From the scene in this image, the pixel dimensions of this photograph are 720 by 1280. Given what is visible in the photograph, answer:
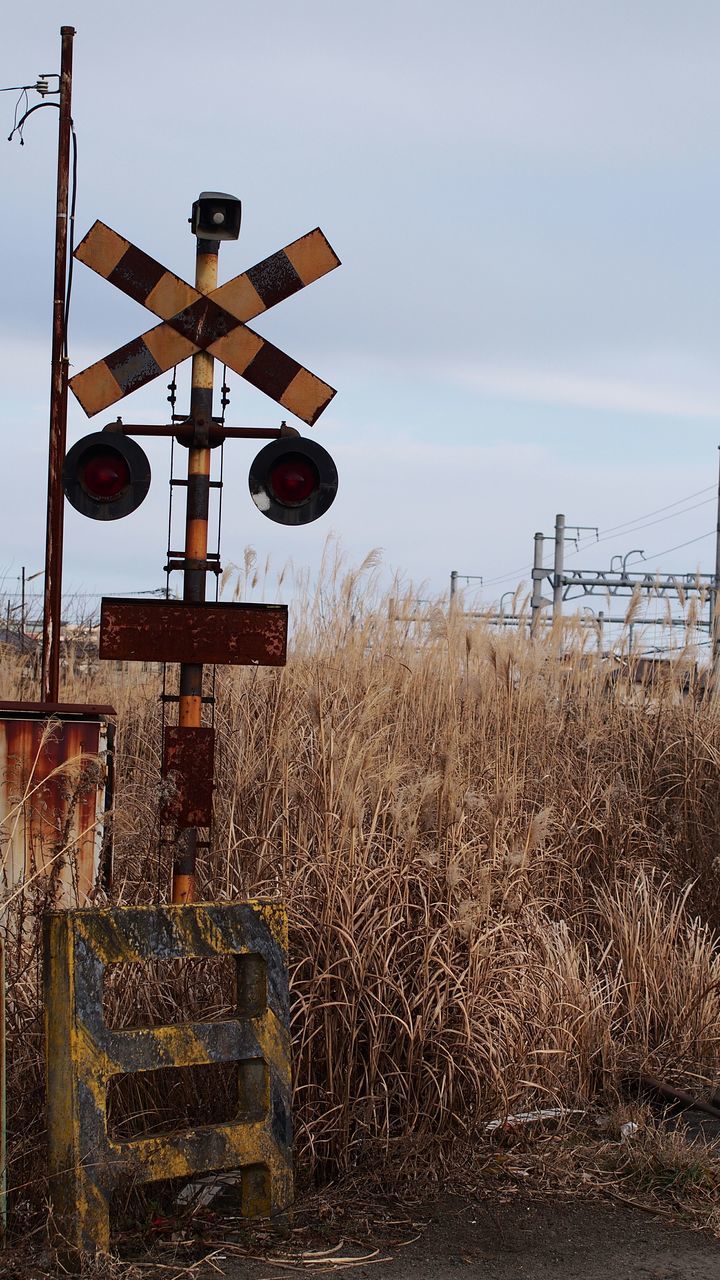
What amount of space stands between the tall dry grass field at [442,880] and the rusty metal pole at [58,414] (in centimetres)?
84

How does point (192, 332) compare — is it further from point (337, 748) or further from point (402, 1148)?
point (402, 1148)

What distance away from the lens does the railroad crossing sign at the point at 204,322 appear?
4969mm

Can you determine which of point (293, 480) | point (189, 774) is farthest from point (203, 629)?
point (293, 480)

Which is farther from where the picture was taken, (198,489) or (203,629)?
(198,489)

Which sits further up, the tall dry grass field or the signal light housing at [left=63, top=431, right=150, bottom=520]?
the signal light housing at [left=63, top=431, right=150, bottom=520]

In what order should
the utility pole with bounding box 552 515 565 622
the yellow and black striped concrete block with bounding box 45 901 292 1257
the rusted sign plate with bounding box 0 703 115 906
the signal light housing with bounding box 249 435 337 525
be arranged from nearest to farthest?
the yellow and black striped concrete block with bounding box 45 901 292 1257 → the signal light housing with bounding box 249 435 337 525 → the rusted sign plate with bounding box 0 703 115 906 → the utility pole with bounding box 552 515 565 622

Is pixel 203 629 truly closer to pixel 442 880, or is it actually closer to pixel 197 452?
pixel 197 452

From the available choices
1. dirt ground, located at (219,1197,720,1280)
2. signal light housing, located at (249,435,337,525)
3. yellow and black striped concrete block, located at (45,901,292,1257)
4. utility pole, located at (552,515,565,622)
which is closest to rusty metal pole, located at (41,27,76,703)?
signal light housing, located at (249,435,337,525)

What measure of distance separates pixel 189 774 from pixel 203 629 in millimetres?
530

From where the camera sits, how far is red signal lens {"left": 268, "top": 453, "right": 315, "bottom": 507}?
4930mm

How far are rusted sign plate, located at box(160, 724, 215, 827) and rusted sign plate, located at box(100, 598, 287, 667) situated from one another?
0.92 feet

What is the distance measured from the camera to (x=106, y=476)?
4.85 m

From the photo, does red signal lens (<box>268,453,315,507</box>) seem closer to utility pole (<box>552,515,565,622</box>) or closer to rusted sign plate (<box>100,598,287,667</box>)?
rusted sign plate (<box>100,598,287,667</box>)

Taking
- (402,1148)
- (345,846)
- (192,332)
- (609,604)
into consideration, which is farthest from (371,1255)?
(609,604)
